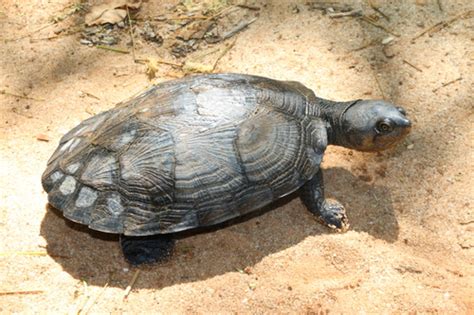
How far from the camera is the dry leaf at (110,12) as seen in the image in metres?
5.36

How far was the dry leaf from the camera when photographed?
5.36m

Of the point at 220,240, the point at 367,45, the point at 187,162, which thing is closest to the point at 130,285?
the point at 220,240

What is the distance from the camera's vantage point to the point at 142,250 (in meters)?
3.59

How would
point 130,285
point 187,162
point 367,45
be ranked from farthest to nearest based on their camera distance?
1. point 367,45
2. point 130,285
3. point 187,162

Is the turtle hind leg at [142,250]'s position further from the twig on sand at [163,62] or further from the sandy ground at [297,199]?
the twig on sand at [163,62]

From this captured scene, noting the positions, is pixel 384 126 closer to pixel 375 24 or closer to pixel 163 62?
pixel 375 24

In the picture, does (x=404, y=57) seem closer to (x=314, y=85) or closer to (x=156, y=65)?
(x=314, y=85)

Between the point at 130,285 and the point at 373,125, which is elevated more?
the point at 373,125

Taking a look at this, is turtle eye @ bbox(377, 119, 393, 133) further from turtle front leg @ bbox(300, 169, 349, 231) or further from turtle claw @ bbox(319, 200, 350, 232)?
turtle claw @ bbox(319, 200, 350, 232)

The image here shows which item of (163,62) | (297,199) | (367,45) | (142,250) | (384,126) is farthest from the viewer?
(163,62)

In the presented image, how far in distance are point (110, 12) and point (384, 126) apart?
10.2 feet

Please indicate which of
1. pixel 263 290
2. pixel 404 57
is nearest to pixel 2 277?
pixel 263 290

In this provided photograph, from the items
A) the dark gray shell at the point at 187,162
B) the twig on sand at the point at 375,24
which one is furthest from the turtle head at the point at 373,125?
the twig on sand at the point at 375,24

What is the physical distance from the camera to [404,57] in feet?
15.5
